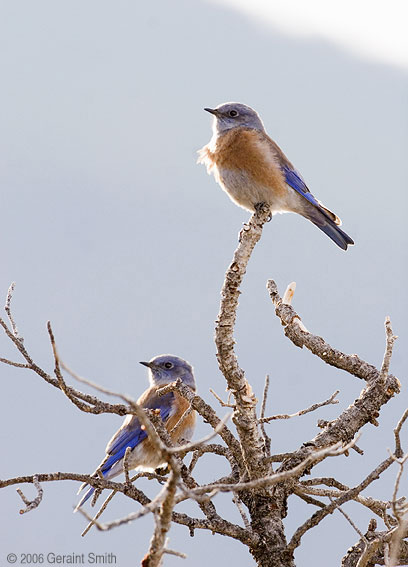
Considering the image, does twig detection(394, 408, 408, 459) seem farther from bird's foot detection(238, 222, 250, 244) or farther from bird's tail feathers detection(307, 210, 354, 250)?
bird's tail feathers detection(307, 210, 354, 250)

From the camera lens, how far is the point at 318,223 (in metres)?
6.73

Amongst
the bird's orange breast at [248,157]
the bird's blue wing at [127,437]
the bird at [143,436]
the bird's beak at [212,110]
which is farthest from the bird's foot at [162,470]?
the bird's beak at [212,110]

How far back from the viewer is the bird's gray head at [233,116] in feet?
22.6

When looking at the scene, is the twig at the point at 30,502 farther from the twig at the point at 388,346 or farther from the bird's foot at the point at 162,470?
the bird's foot at the point at 162,470

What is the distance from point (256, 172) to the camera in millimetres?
6137

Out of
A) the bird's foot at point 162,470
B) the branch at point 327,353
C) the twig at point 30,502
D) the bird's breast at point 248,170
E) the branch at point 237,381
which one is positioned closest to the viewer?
the twig at point 30,502

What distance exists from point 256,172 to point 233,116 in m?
1.01

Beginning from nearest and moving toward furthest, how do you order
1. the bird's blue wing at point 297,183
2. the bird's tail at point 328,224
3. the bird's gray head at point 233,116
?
the bird's blue wing at point 297,183
the bird's tail at point 328,224
the bird's gray head at point 233,116

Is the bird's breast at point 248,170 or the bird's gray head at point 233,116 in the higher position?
the bird's gray head at point 233,116

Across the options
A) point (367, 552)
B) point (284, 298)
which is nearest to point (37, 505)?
point (367, 552)

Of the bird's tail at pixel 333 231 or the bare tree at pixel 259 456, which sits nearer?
the bare tree at pixel 259 456

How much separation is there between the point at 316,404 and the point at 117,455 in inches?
94.5

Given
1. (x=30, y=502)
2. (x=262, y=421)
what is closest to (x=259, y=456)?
(x=262, y=421)

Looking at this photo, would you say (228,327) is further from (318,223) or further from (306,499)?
(318,223)
